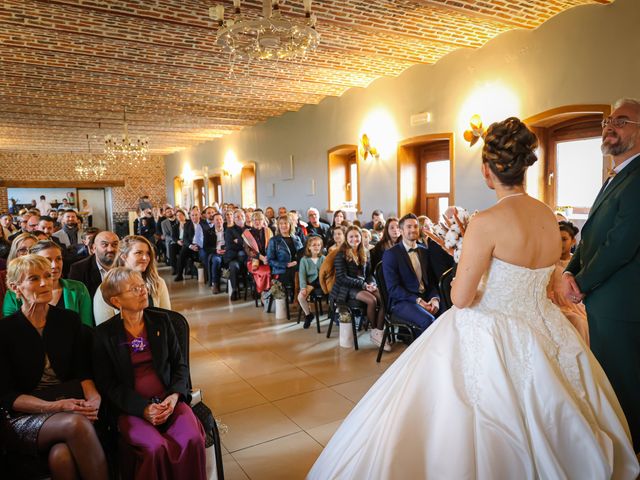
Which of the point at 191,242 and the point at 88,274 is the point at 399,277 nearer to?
the point at 88,274

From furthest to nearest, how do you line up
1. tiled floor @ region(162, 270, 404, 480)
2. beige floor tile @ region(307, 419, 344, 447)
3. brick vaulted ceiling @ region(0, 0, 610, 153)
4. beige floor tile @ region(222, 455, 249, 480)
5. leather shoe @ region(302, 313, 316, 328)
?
leather shoe @ region(302, 313, 316, 328) < brick vaulted ceiling @ region(0, 0, 610, 153) < beige floor tile @ region(307, 419, 344, 447) < tiled floor @ region(162, 270, 404, 480) < beige floor tile @ region(222, 455, 249, 480)

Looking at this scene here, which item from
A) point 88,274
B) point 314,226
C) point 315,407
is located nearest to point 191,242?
point 314,226

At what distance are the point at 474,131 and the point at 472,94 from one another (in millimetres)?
509

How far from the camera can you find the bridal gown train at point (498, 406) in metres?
1.66

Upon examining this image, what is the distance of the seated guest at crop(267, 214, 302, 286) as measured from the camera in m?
6.10

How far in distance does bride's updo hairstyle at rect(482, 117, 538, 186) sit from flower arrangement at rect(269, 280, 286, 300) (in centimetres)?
441

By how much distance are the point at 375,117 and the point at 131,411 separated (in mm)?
7054

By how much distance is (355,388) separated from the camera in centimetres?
368

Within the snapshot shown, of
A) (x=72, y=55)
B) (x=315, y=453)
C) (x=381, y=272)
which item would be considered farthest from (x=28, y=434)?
(x=72, y=55)

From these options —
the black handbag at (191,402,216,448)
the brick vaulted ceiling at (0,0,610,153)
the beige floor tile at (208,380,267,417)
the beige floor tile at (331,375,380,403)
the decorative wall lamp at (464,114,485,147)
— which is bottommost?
the beige floor tile at (208,380,267,417)

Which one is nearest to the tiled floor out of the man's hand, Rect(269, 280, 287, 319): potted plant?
Rect(269, 280, 287, 319): potted plant

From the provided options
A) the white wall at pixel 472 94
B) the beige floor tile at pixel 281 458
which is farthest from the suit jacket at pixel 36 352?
the white wall at pixel 472 94

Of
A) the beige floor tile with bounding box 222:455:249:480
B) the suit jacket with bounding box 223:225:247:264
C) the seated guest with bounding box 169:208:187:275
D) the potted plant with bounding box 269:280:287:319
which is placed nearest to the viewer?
the beige floor tile with bounding box 222:455:249:480

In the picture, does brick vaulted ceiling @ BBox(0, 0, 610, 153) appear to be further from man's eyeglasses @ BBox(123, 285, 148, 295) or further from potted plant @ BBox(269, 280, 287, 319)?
man's eyeglasses @ BBox(123, 285, 148, 295)
